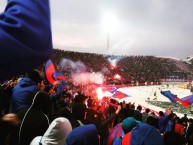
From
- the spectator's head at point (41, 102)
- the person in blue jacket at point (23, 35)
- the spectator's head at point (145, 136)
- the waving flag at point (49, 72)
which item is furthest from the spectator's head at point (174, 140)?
the waving flag at point (49, 72)

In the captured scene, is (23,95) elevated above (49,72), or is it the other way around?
(49,72)

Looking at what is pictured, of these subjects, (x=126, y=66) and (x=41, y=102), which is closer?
(x=41, y=102)

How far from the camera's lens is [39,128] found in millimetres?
3217

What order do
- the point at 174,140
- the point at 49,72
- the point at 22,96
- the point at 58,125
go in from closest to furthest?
the point at 58,125 → the point at 174,140 → the point at 22,96 → the point at 49,72

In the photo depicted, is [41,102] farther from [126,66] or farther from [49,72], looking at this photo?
[126,66]

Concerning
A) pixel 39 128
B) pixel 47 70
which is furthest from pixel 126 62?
pixel 39 128

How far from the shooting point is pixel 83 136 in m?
2.84

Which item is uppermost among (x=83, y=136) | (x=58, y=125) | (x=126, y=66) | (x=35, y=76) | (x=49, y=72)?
(x=126, y=66)

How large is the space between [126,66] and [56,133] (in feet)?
293

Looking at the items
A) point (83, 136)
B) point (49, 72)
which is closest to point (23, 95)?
point (83, 136)

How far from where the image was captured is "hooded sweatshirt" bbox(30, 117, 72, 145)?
257 cm

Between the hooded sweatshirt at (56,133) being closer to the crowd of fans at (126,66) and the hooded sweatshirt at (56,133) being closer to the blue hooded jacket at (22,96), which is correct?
the blue hooded jacket at (22,96)

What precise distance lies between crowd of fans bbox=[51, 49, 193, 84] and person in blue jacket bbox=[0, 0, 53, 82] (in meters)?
51.9

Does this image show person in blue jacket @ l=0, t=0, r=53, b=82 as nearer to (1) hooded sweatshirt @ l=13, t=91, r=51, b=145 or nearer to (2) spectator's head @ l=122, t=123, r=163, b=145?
(2) spectator's head @ l=122, t=123, r=163, b=145
